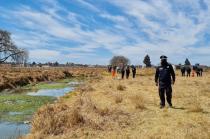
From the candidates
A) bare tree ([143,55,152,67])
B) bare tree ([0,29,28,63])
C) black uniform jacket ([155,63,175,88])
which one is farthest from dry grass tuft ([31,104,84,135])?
bare tree ([143,55,152,67])

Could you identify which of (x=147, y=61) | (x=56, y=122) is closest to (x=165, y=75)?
(x=56, y=122)

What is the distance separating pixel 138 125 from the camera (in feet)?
44.6

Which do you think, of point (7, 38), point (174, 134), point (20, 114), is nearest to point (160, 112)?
point (174, 134)

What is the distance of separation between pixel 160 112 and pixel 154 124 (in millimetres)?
2739

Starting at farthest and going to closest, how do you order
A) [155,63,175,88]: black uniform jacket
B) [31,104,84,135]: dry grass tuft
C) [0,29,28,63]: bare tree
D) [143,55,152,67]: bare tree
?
[143,55,152,67]: bare tree → [0,29,28,63]: bare tree → [155,63,175,88]: black uniform jacket → [31,104,84,135]: dry grass tuft

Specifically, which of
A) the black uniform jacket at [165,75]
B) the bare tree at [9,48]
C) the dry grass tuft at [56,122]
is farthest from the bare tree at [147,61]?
the dry grass tuft at [56,122]

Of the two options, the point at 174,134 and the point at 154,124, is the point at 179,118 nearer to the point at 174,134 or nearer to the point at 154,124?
the point at 154,124

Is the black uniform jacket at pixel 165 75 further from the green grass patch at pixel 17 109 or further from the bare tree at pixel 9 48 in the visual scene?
the bare tree at pixel 9 48

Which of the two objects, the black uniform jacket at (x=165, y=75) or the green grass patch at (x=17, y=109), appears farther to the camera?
the green grass patch at (x=17, y=109)

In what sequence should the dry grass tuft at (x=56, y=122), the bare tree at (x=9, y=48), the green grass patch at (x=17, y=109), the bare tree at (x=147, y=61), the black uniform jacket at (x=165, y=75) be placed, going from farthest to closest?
the bare tree at (x=147, y=61) < the bare tree at (x=9, y=48) < the green grass patch at (x=17, y=109) < the black uniform jacket at (x=165, y=75) < the dry grass tuft at (x=56, y=122)

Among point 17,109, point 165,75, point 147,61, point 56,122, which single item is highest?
point 147,61

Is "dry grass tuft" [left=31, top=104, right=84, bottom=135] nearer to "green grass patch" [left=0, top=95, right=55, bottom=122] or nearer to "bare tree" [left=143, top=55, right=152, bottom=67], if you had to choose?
"green grass patch" [left=0, top=95, right=55, bottom=122]

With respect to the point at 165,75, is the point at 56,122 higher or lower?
lower

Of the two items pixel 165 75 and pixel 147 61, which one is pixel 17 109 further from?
pixel 147 61
